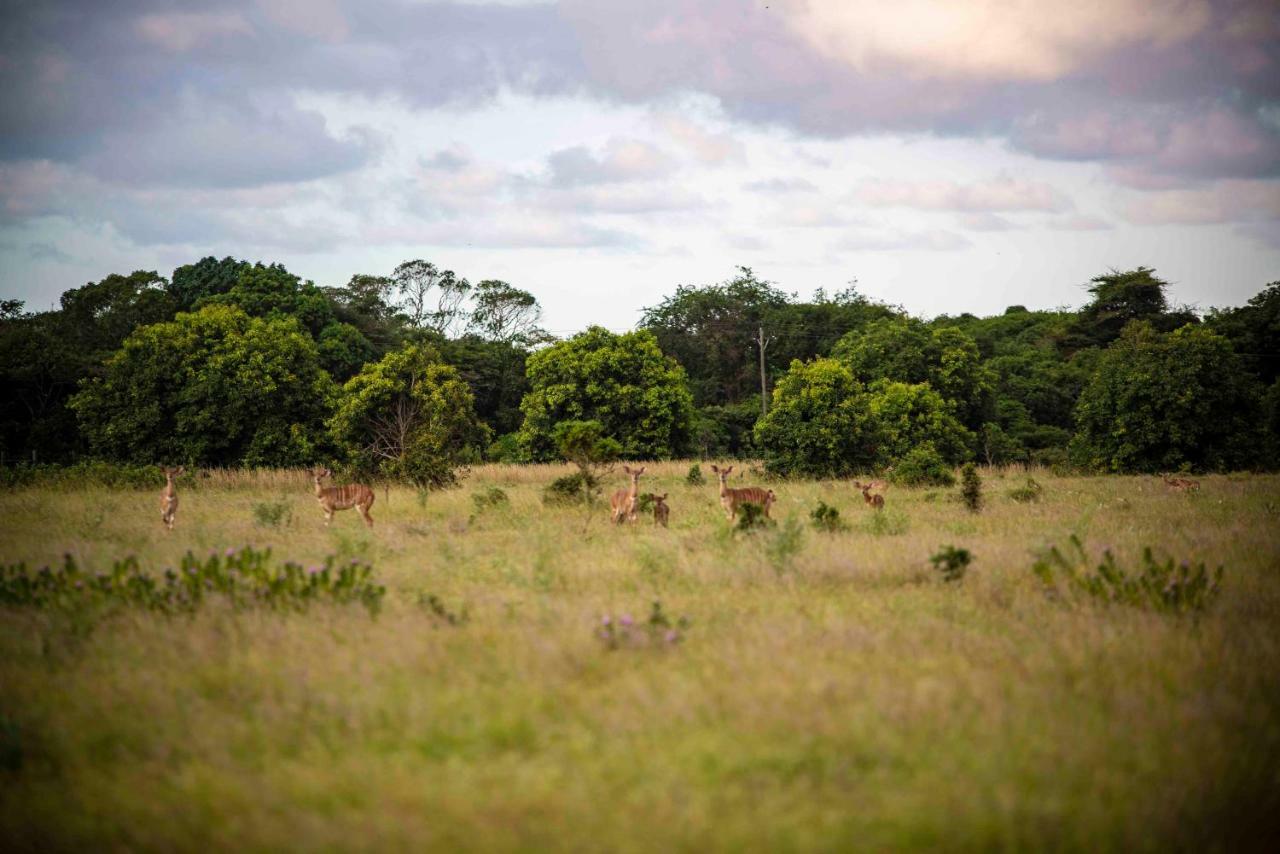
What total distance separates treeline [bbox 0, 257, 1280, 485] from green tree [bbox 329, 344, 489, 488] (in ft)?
0.26

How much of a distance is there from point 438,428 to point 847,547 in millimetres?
16606

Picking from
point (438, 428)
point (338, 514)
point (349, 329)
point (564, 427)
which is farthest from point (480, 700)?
point (349, 329)

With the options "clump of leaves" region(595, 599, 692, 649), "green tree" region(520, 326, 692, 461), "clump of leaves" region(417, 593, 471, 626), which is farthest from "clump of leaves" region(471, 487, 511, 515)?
"green tree" region(520, 326, 692, 461)

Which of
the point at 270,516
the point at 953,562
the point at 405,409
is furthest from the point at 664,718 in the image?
the point at 405,409

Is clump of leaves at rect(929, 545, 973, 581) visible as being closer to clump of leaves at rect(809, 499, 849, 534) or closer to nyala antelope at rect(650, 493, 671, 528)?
clump of leaves at rect(809, 499, 849, 534)

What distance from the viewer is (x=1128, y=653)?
25.7ft

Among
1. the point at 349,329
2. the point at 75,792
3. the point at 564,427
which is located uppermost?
the point at 349,329

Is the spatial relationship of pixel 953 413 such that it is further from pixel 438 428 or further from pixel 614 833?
pixel 614 833

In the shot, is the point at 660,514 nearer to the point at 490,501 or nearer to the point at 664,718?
the point at 490,501

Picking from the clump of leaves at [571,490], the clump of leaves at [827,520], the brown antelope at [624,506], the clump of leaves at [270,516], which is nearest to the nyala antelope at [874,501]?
the clump of leaves at [827,520]

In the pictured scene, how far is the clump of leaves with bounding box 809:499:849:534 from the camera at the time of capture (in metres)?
16.3

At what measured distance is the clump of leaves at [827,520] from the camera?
16.3 m

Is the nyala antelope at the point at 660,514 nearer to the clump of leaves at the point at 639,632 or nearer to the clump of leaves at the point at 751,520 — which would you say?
the clump of leaves at the point at 751,520

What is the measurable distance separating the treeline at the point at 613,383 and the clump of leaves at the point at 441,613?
16.1 meters
